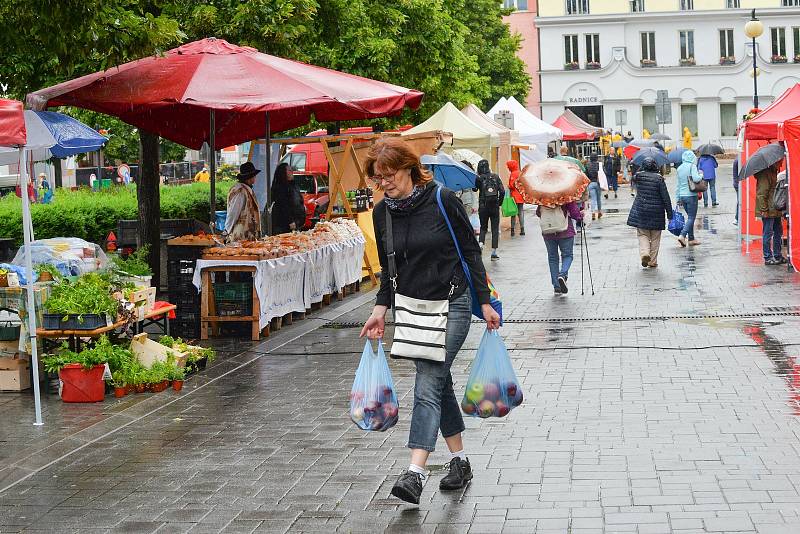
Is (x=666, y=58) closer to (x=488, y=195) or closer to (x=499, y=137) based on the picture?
(x=499, y=137)

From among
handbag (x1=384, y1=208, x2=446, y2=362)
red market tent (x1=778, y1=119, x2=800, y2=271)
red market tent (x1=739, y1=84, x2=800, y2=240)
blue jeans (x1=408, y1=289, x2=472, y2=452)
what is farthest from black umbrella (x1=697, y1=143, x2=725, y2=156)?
handbag (x1=384, y1=208, x2=446, y2=362)

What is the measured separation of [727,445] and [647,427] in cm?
69

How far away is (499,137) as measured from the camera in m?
32.0

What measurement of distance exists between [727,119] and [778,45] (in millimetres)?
5197

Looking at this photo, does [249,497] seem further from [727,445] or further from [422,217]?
[727,445]

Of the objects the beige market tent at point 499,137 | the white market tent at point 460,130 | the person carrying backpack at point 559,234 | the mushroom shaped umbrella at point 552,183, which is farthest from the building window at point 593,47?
the mushroom shaped umbrella at point 552,183

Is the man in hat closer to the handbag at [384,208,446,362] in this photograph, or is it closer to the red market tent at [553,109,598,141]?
the handbag at [384,208,446,362]

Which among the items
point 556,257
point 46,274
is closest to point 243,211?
point 556,257

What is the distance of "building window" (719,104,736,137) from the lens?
7544cm

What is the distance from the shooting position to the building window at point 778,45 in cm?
7406

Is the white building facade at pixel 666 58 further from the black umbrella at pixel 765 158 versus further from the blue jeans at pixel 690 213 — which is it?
the black umbrella at pixel 765 158

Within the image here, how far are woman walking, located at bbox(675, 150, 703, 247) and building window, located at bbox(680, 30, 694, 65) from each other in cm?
5289

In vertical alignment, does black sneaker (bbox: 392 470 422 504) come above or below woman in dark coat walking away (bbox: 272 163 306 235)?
below

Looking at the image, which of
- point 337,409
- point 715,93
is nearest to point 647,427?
point 337,409
